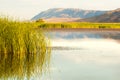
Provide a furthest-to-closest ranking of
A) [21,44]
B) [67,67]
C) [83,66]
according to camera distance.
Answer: [21,44] < [83,66] < [67,67]

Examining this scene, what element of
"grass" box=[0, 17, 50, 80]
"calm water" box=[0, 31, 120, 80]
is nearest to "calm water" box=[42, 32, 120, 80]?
"calm water" box=[0, 31, 120, 80]

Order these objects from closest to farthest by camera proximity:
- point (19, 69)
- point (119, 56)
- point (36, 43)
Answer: point (19, 69) < point (36, 43) < point (119, 56)

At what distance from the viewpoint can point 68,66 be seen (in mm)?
14664

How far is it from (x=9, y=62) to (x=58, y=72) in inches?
102

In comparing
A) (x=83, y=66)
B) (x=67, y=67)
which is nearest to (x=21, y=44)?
(x=67, y=67)

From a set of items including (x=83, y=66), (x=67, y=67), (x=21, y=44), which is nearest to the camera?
(x=67, y=67)

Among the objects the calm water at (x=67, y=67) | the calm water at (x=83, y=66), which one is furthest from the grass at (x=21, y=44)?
the calm water at (x=83, y=66)

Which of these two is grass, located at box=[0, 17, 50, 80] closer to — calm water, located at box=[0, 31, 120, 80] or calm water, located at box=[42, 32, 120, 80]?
calm water, located at box=[0, 31, 120, 80]

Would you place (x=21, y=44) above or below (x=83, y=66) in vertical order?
above

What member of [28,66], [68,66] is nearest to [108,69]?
[68,66]

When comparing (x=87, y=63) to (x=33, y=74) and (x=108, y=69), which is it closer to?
(x=108, y=69)

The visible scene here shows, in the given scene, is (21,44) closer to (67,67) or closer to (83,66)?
(67,67)

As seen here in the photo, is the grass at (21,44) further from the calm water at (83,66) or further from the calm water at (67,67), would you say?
the calm water at (83,66)

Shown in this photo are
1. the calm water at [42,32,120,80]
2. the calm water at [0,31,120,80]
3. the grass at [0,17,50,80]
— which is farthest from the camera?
the grass at [0,17,50,80]
